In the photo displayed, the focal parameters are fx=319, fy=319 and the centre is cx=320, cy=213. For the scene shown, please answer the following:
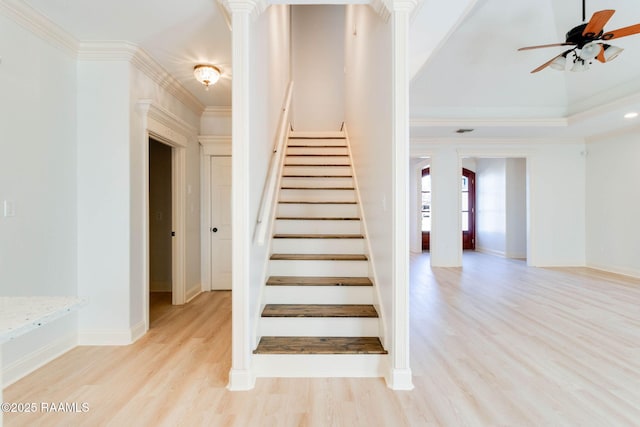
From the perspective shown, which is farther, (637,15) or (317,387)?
(637,15)

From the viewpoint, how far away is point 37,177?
2428mm

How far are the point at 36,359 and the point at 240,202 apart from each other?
200 cm

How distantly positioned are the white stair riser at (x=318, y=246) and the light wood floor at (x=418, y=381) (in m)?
0.96

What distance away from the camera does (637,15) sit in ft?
12.2

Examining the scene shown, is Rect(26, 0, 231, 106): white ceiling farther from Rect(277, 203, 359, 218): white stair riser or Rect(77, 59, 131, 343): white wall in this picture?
Rect(277, 203, 359, 218): white stair riser

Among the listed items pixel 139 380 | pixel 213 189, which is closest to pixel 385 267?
pixel 139 380

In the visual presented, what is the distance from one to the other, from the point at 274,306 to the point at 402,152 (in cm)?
160

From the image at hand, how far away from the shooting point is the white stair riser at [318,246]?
10.6 ft

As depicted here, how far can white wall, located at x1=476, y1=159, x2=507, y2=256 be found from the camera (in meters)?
8.09

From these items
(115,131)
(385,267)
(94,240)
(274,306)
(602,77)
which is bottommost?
(274,306)

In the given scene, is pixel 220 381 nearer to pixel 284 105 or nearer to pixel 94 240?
pixel 94 240

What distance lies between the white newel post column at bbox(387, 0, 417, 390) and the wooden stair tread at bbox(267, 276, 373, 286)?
68cm

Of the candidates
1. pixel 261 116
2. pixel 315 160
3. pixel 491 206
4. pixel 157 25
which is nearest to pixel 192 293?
pixel 315 160

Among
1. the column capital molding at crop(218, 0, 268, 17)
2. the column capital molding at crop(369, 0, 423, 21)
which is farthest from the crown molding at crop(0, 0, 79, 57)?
the column capital molding at crop(369, 0, 423, 21)
